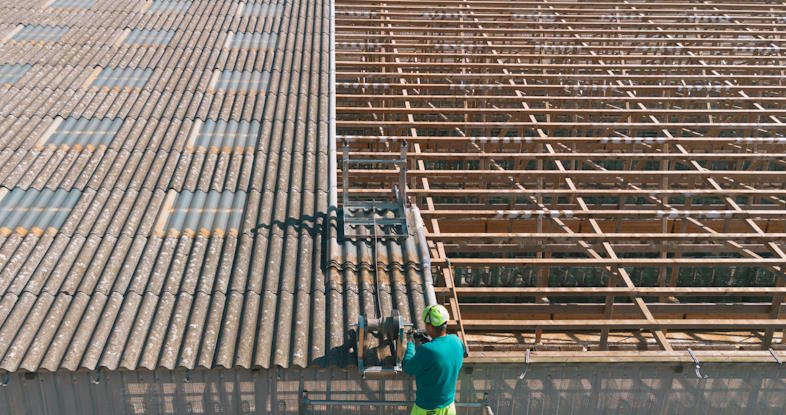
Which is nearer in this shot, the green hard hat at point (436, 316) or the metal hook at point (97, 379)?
the green hard hat at point (436, 316)

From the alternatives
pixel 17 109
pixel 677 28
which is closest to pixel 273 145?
pixel 17 109

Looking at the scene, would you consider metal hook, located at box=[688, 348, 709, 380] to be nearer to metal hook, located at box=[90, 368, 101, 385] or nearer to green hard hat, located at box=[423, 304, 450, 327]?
green hard hat, located at box=[423, 304, 450, 327]

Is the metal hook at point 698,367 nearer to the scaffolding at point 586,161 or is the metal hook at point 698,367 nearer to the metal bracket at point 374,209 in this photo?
the scaffolding at point 586,161

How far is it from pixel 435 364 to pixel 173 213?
122 inches

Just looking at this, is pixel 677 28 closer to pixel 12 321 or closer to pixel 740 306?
pixel 740 306

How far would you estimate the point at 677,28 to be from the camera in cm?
1195

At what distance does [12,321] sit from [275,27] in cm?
673

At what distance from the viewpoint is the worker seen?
4.01 meters

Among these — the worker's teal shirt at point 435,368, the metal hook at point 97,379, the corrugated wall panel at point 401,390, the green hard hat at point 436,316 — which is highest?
the green hard hat at point 436,316

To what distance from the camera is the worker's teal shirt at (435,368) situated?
400 cm

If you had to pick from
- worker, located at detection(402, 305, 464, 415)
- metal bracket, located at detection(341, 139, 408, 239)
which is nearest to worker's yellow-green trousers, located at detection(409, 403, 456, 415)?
worker, located at detection(402, 305, 464, 415)

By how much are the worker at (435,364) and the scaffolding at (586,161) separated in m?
1.10

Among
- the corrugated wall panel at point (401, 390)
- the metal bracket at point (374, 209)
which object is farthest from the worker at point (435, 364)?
the metal bracket at point (374, 209)

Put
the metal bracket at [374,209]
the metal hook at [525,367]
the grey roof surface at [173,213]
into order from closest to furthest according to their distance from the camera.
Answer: the grey roof surface at [173,213] < the metal hook at [525,367] < the metal bracket at [374,209]
